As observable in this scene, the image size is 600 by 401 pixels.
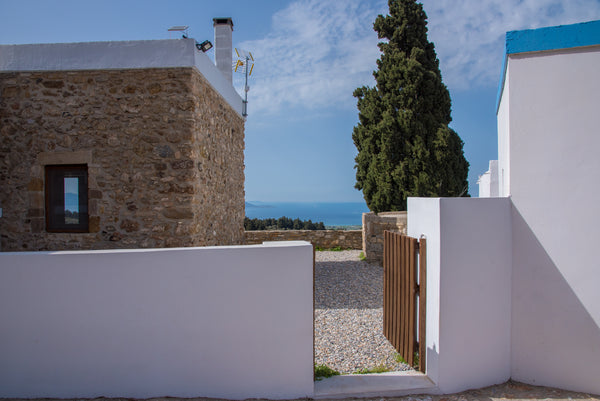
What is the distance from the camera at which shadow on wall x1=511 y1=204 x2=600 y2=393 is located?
3746mm

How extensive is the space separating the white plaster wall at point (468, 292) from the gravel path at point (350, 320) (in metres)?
0.66

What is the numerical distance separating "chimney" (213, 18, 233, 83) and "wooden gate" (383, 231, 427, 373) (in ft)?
19.8

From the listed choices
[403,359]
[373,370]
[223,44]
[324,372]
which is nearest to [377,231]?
[403,359]

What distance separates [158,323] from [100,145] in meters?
3.53

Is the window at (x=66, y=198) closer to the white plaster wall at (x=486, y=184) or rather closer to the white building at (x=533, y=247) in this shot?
the white building at (x=533, y=247)

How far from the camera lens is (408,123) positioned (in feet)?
37.3

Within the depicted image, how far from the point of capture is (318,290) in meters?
7.89

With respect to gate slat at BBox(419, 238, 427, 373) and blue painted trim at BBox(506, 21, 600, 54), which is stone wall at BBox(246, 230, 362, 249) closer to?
gate slat at BBox(419, 238, 427, 373)

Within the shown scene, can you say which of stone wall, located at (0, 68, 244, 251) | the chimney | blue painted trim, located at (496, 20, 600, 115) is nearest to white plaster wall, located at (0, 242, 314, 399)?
stone wall, located at (0, 68, 244, 251)

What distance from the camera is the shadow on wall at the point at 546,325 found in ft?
12.3

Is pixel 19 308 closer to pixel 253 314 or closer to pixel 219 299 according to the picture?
pixel 219 299

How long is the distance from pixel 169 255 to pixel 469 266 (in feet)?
9.77

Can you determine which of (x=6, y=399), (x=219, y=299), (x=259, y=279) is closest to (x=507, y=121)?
(x=259, y=279)

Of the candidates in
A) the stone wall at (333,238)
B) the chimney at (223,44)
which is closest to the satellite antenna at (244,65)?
the chimney at (223,44)
